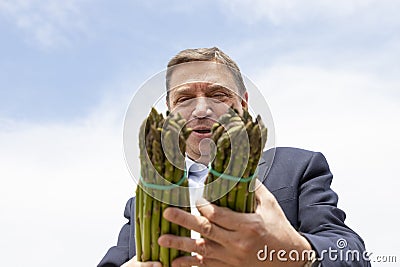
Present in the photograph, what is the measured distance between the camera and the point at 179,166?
2.52 m

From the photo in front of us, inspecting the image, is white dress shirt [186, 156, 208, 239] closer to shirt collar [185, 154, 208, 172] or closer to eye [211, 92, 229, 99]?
shirt collar [185, 154, 208, 172]

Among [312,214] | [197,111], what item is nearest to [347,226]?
[312,214]

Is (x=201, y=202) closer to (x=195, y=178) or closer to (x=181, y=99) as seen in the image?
(x=195, y=178)

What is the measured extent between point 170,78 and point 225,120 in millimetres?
1165

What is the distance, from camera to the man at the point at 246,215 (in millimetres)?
2422

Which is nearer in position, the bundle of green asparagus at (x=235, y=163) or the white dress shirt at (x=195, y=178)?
the bundle of green asparagus at (x=235, y=163)

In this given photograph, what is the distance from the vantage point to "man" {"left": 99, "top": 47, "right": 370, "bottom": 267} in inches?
95.3

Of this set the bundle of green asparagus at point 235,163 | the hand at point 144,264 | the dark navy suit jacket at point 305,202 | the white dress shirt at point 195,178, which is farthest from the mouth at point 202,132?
the hand at point 144,264

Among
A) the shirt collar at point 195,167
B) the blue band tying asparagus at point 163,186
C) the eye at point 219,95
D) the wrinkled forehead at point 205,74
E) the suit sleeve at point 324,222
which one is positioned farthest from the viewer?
the eye at point 219,95

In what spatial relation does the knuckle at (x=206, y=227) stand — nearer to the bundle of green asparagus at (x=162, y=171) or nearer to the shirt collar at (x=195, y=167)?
the bundle of green asparagus at (x=162, y=171)

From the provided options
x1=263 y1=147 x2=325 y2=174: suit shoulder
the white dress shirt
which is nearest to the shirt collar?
the white dress shirt

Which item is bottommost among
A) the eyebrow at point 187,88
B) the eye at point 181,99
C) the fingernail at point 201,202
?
the fingernail at point 201,202

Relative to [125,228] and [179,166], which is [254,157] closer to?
[179,166]

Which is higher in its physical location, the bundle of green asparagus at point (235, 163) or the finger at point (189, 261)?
the bundle of green asparagus at point (235, 163)
